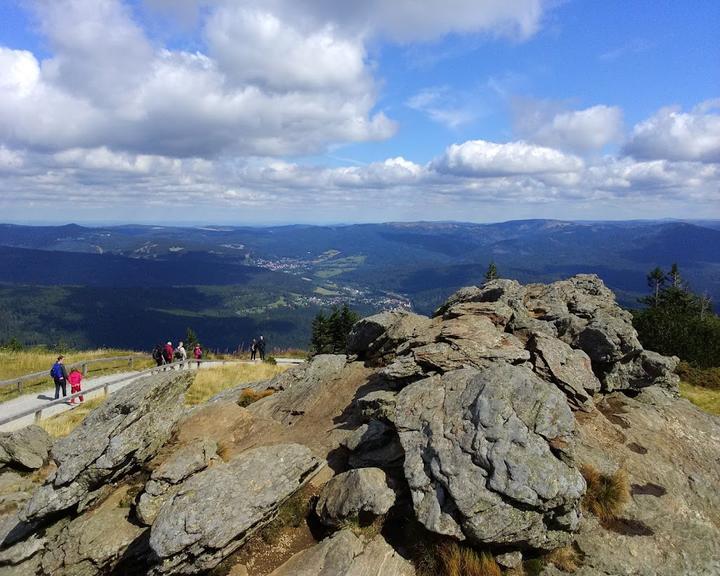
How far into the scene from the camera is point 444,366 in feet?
45.2

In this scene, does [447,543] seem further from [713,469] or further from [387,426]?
[713,469]

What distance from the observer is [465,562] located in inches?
347

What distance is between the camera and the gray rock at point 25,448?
16.0m

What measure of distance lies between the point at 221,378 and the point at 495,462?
24616 mm

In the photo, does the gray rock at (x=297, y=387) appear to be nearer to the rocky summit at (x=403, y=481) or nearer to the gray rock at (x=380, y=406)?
the rocky summit at (x=403, y=481)

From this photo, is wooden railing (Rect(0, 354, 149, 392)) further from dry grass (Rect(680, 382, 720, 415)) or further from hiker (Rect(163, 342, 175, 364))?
dry grass (Rect(680, 382, 720, 415))

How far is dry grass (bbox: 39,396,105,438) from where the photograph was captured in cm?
2086

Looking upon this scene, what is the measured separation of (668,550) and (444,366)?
6.74m

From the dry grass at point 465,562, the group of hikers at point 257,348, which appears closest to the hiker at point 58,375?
the group of hikers at point 257,348

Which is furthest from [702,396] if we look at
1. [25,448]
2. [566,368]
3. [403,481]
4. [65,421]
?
[65,421]

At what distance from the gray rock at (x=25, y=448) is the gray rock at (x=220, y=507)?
9.92m

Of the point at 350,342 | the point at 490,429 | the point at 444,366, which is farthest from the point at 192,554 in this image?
the point at 350,342

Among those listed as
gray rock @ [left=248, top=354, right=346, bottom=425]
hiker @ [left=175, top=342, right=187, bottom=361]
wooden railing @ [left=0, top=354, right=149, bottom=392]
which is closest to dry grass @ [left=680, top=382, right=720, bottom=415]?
gray rock @ [left=248, top=354, right=346, bottom=425]

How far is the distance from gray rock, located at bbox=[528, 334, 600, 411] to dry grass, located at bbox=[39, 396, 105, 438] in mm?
19715
